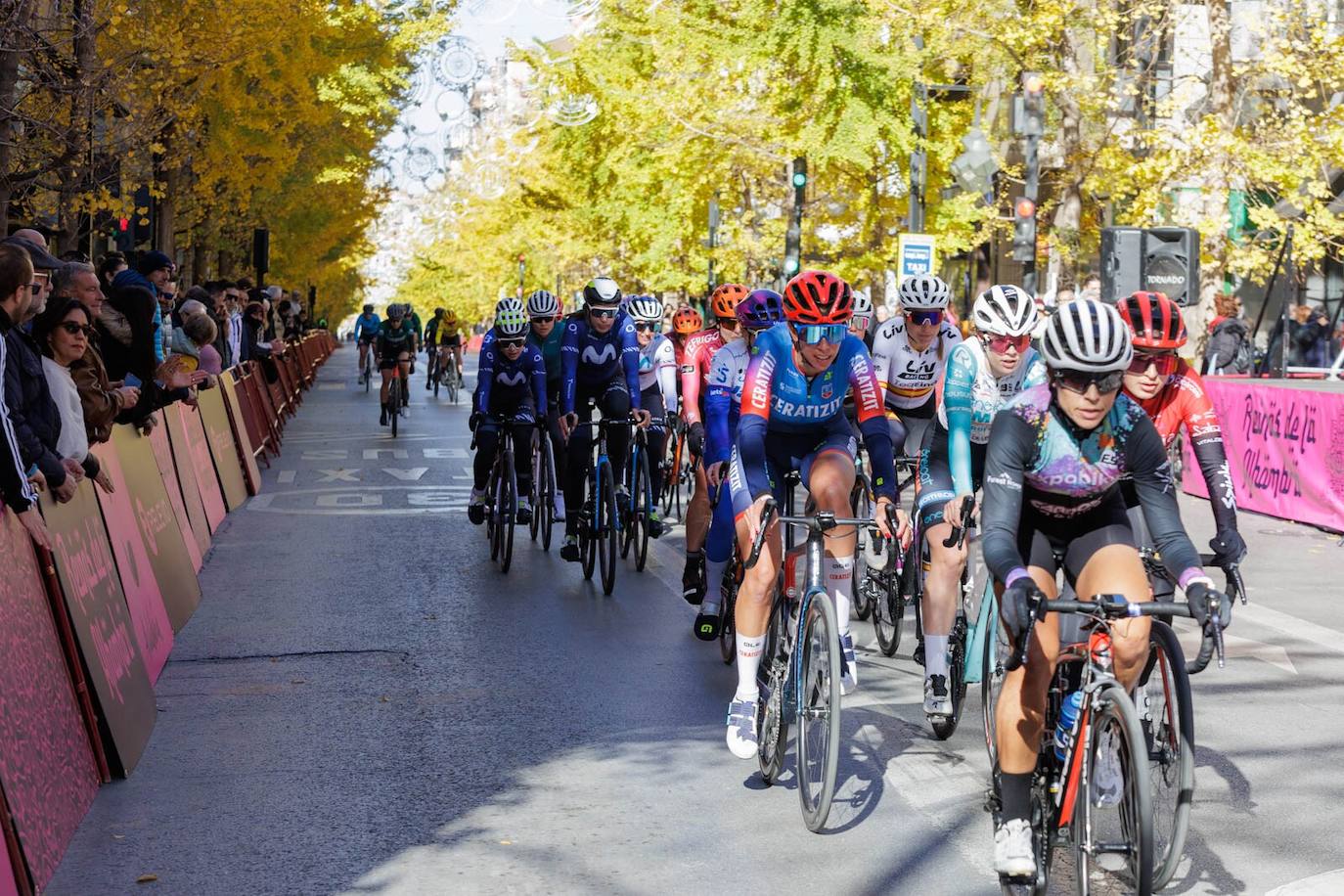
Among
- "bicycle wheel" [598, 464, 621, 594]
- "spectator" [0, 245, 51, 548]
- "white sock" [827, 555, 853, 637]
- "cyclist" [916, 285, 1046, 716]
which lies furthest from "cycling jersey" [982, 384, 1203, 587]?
"bicycle wheel" [598, 464, 621, 594]

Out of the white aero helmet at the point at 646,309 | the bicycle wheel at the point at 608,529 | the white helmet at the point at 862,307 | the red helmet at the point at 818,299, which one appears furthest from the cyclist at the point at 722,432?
the white aero helmet at the point at 646,309

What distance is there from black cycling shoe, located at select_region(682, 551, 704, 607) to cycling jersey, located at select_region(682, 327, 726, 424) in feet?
3.20

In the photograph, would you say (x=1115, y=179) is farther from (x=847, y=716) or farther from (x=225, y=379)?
(x=847, y=716)

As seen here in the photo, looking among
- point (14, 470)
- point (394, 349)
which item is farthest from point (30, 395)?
point (394, 349)

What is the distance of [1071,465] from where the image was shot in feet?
17.6

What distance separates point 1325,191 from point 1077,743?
799 inches

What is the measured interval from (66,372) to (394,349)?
1793cm

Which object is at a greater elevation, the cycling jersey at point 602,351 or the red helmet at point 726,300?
the red helmet at point 726,300

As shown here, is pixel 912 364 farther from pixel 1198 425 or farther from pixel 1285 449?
pixel 1285 449

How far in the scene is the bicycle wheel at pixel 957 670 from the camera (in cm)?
770

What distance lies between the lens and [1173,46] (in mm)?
34438

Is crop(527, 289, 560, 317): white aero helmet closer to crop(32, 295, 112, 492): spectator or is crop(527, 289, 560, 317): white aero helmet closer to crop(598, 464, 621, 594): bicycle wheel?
crop(598, 464, 621, 594): bicycle wheel

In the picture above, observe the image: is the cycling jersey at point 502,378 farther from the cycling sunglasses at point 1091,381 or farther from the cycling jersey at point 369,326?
the cycling jersey at point 369,326

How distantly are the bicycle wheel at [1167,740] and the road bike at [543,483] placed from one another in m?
7.61
